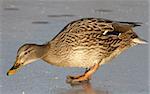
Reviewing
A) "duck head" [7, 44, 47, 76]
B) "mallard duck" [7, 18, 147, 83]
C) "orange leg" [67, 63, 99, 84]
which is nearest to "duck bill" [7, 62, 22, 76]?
"duck head" [7, 44, 47, 76]

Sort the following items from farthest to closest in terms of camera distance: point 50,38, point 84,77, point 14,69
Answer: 1. point 50,38
2. point 84,77
3. point 14,69

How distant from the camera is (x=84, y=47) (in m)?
5.67

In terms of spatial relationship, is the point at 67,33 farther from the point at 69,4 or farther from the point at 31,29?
the point at 69,4

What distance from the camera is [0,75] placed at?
5.56 meters

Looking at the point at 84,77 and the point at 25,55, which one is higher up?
the point at 25,55

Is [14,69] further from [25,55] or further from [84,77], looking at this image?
[84,77]

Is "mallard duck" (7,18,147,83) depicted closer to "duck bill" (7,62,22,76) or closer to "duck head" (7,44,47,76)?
"duck head" (7,44,47,76)

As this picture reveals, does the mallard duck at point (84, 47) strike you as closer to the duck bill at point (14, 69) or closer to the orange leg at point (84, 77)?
the orange leg at point (84, 77)

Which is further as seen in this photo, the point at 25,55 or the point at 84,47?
the point at 84,47

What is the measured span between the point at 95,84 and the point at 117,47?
653mm

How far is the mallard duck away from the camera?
561 cm

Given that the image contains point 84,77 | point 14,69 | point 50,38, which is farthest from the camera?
point 50,38

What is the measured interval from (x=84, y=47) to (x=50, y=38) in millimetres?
1290

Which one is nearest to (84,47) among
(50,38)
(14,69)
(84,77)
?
(84,77)
